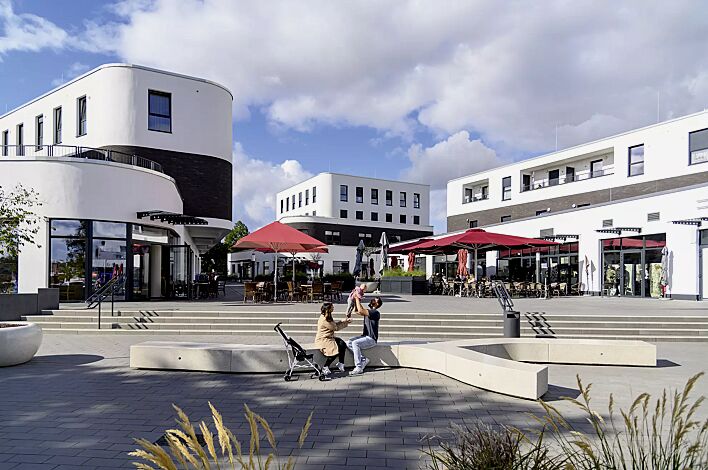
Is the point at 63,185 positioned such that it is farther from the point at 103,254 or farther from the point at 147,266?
the point at 147,266

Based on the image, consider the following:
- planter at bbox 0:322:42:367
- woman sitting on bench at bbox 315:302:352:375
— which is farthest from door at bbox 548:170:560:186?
planter at bbox 0:322:42:367

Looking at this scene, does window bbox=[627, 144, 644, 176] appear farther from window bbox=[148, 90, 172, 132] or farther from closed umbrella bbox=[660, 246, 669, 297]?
window bbox=[148, 90, 172, 132]

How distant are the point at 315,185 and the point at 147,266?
39107 millimetres

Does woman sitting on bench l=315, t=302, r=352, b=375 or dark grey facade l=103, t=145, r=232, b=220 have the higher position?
dark grey facade l=103, t=145, r=232, b=220

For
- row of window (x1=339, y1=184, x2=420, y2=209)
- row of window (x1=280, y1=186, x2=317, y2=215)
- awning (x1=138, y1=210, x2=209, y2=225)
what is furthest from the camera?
row of window (x1=280, y1=186, x2=317, y2=215)

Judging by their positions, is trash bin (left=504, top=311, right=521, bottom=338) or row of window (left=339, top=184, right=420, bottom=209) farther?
row of window (left=339, top=184, right=420, bottom=209)

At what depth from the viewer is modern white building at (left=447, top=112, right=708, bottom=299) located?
21.3 m

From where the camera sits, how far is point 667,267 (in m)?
21.6

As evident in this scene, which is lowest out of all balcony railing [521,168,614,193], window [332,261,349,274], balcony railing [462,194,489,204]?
window [332,261,349,274]

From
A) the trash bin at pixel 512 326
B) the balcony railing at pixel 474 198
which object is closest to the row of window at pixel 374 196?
the balcony railing at pixel 474 198

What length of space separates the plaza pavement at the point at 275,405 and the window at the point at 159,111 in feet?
55.8

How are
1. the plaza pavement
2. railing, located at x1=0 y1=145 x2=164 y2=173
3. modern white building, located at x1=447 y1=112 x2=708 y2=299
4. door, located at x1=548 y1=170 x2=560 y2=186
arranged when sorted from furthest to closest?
door, located at x1=548 y1=170 x2=560 y2=186, modern white building, located at x1=447 y1=112 x2=708 y2=299, railing, located at x1=0 y1=145 x2=164 y2=173, the plaza pavement

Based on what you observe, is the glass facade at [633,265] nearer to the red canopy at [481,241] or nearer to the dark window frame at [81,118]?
the red canopy at [481,241]

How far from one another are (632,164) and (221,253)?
46953 mm
